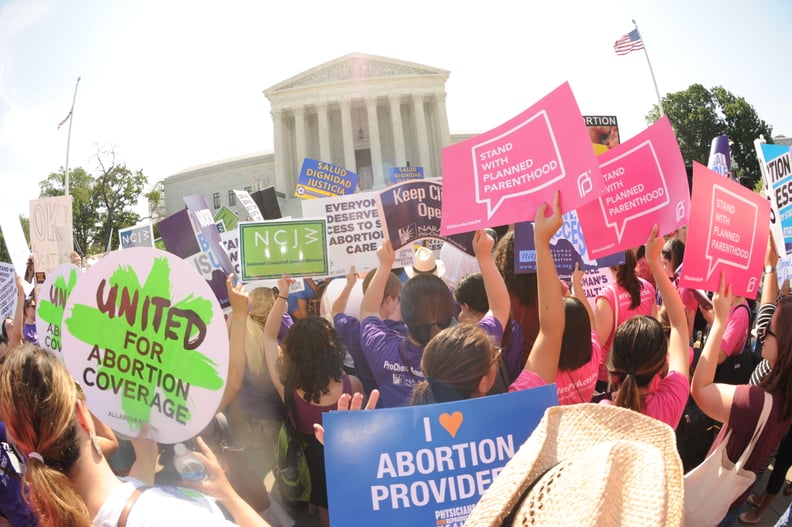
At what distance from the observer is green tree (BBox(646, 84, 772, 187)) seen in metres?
42.0

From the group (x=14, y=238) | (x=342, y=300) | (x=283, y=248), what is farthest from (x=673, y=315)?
(x=14, y=238)

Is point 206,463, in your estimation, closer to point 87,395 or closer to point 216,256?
point 87,395

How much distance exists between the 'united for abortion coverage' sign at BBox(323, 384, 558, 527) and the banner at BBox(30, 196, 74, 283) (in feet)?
20.7

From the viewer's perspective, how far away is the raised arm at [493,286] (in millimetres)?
2889

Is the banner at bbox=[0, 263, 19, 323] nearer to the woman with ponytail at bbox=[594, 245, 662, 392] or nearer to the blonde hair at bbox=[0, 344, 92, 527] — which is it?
the blonde hair at bbox=[0, 344, 92, 527]

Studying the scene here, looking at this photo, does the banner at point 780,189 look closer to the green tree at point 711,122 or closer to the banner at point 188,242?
the banner at point 188,242

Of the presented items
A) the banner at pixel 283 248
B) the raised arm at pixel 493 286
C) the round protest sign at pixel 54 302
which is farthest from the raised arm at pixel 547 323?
the round protest sign at pixel 54 302

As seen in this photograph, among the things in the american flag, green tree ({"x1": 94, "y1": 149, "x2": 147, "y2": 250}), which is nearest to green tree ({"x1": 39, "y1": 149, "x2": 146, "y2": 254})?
green tree ({"x1": 94, "y1": 149, "x2": 147, "y2": 250})

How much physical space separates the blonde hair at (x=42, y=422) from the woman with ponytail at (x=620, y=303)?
10.1 ft

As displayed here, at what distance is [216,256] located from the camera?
526 cm

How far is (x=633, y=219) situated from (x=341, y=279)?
323cm

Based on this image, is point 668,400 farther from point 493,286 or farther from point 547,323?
point 493,286

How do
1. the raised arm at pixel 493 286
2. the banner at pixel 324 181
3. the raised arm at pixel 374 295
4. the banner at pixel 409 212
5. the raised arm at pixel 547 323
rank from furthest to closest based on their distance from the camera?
the banner at pixel 324 181 → the banner at pixel 409 212 → the raised arm at pixel 374 295 → the raised arm at pixel 493 286 → the raised arm at pixel 547 323

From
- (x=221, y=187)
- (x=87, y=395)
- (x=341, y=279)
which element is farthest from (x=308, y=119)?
(x=87, y=395)
